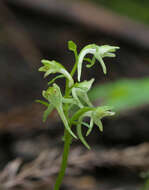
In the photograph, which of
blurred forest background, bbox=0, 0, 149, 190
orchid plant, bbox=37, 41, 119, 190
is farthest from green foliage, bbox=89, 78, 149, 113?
orchid plant, bbox=37, 41, 119, 190

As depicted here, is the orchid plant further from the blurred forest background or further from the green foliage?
the green foliage

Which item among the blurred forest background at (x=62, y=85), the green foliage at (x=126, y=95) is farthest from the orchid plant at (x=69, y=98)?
the green foliage at (x=126, y=95)

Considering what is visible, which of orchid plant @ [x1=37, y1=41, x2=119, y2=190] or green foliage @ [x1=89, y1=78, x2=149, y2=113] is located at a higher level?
orchid plant @ [x1=37, y1=41, x2=119, y2=190]

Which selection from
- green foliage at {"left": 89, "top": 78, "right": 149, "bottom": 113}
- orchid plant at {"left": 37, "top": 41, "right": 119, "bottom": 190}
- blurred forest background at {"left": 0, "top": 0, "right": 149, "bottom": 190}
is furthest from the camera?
green foliage at {"left": 89, "top": 78, "right": 149, "bottom": 113}

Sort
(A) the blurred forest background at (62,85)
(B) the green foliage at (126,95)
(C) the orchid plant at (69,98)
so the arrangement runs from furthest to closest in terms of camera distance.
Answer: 1. (B) the green foliage at (126,95)
2. (A) the blurred forest background at (62,85)
3. (C) the orchid plant at (69,98)

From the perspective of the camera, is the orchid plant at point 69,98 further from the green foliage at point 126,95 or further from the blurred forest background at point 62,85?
the green foliage at point 126,95

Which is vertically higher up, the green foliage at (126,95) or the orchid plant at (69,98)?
the orchid plant at (69,98)

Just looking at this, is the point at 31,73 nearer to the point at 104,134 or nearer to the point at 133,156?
the point at 104,134

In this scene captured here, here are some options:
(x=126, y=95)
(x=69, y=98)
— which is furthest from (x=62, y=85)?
(x=69, y=98)

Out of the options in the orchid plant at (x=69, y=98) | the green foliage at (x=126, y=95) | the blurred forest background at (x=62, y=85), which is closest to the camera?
the orchid plant at (x=69, y=98)

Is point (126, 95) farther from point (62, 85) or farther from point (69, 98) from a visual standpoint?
point (62, 85)
